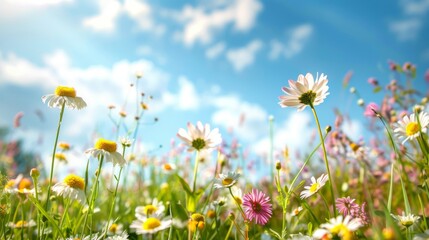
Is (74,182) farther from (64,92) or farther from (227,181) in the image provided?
(227,181)

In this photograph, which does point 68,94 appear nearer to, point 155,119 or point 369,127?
point 155,119

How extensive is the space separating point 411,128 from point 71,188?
122 centimetres

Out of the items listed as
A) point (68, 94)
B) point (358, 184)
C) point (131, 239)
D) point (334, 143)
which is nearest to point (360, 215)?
point (131, 239)

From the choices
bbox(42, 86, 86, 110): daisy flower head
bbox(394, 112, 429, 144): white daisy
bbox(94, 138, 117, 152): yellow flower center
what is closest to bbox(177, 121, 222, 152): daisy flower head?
bbox(94, 138, 117, 152): yellow flower center

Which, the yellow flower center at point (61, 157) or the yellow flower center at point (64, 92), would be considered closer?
the yellow flower center at point (64, 92)

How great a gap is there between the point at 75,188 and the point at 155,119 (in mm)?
1321

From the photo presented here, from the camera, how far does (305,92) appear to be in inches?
51.1

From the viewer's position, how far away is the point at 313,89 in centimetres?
129

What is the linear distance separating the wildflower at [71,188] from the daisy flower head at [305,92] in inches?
31.1

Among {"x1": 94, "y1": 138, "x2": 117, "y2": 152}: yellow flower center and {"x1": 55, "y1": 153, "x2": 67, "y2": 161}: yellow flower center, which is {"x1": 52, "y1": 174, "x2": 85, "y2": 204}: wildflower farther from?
{"x1": 55, "y1": 153, "x2": 67, "y2": 161}: yellow flower center

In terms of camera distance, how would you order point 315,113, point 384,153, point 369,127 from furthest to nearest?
point 369,127 < point 384,153 < point 315,113

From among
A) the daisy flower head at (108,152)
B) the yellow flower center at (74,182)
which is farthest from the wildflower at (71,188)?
the daisy flower head at (108,152)

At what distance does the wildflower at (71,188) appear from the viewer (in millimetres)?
1413

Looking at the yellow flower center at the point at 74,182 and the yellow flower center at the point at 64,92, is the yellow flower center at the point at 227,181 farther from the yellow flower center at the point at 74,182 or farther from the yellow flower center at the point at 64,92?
the yellow flower center at the point at 64,92
